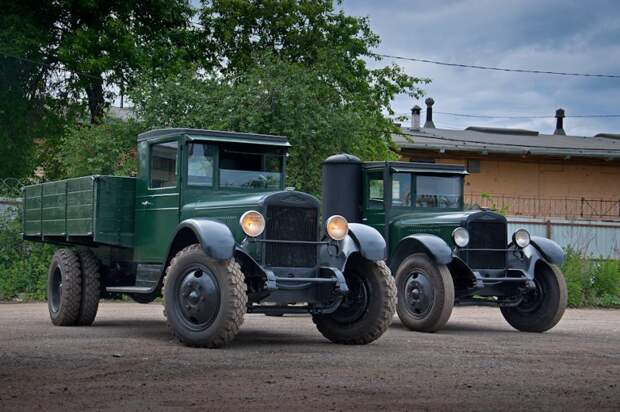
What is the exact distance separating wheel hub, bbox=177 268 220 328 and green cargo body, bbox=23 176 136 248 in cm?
228

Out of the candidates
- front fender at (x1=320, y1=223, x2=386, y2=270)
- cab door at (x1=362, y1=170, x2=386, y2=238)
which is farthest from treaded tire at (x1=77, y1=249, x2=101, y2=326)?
cab door at (x1=362, y1=170, x2=386, y2=238)

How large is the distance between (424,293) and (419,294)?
0.09 meters

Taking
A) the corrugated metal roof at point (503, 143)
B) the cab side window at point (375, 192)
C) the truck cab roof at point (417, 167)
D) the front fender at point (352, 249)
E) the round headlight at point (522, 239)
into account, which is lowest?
the front fender at point (352, 249)

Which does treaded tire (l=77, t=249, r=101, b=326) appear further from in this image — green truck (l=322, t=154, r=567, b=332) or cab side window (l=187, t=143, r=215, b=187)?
green truck (l=322, t=154, r=567, b=332)

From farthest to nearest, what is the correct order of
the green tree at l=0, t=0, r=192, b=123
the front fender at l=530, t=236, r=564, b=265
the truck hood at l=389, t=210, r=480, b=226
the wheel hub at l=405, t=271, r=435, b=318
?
the green tree at l=0, t=0, r=192, b=123
the truck hood at l=389, t=210, r=480, b=226
the front fender at l=530, t=236, r=564, b=265
the wheel hub at l=405, t=271, r=435, b=318

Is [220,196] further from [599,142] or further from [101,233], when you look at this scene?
[599,142]

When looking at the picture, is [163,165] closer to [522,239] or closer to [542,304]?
[522,239]

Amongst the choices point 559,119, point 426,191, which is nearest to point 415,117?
point 559,119

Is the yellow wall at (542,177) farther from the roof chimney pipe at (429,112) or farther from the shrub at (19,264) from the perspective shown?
the shrub at (19,264)

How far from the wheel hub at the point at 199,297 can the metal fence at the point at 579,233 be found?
14714 millimetres

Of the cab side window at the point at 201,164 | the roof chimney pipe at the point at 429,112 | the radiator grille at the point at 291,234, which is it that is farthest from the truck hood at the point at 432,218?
the roof chimney pipe at the point at 429,112

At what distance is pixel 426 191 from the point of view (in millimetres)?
15172

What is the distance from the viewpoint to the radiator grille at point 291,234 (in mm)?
10836

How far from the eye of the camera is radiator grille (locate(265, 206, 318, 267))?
10836 millimetres
